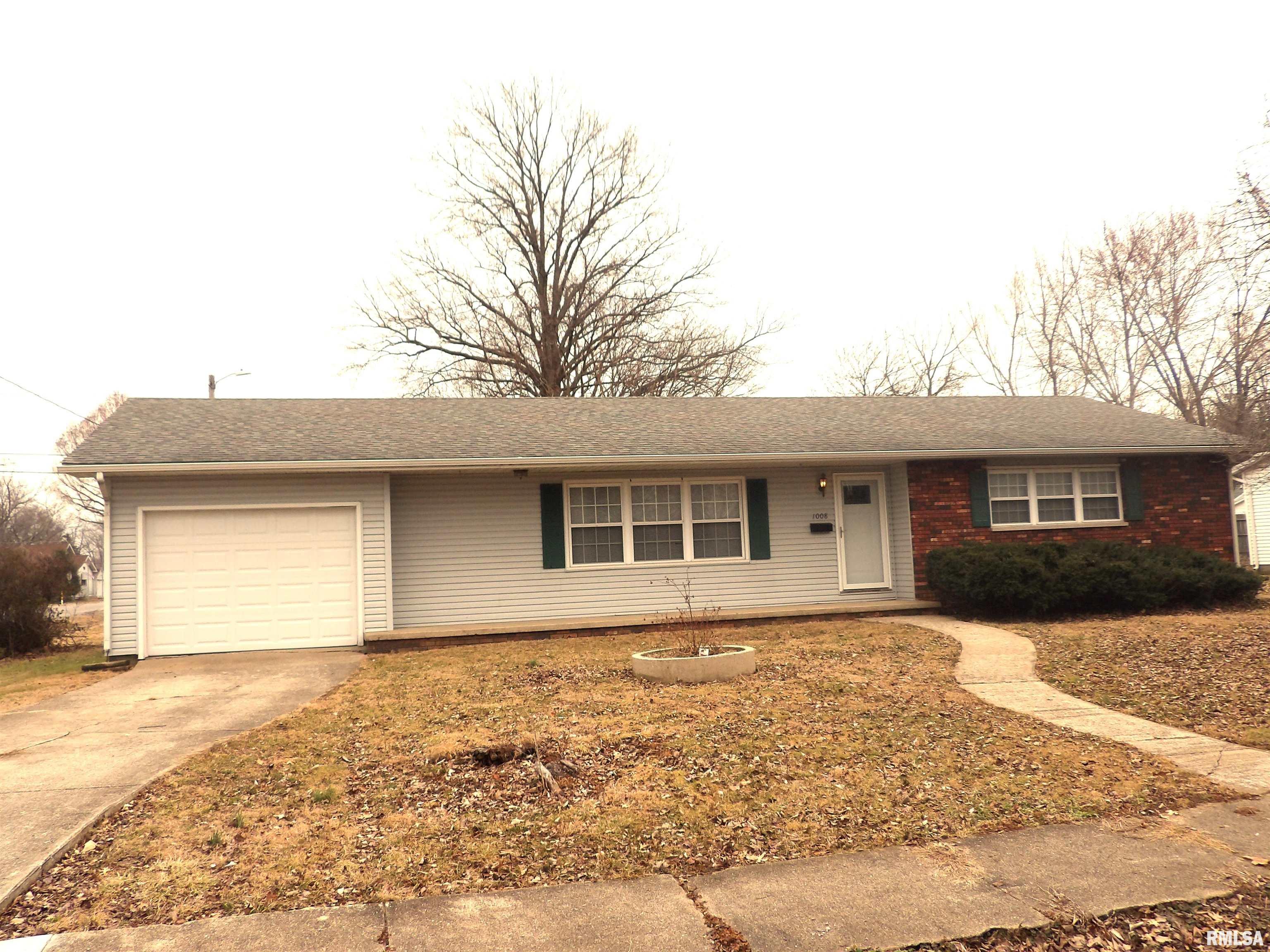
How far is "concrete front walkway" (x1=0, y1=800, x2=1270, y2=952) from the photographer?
11.4 ft

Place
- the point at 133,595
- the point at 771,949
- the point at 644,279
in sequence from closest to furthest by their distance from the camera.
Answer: the point at 771,949, the point at 133,595, the point at 644,279

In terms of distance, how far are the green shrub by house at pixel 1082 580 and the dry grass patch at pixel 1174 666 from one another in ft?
1.17

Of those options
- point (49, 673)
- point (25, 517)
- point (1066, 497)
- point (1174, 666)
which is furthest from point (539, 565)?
point (25, 517)

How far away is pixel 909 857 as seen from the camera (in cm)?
421

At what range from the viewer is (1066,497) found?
14094 mm

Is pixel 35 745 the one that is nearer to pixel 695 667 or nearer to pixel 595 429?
pixel 695 667

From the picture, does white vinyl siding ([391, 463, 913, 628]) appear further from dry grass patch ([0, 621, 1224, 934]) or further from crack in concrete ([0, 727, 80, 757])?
crack in concrete ([0, 727, 80, 757])

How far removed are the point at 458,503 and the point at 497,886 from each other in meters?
9.12

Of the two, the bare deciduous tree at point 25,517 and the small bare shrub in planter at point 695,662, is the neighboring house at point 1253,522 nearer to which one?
the small bare shrub in planter at point 695,662

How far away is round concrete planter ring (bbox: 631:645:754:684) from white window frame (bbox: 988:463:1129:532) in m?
6.82

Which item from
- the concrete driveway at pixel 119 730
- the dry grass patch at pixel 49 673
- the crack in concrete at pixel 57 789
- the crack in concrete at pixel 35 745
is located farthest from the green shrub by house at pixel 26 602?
the crack in concrete at pixel 57 789

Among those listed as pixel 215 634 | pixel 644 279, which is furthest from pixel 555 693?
pixel 644 279

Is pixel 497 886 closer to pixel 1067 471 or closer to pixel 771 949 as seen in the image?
pixel 771 949

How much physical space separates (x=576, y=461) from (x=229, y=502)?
15.2ft
